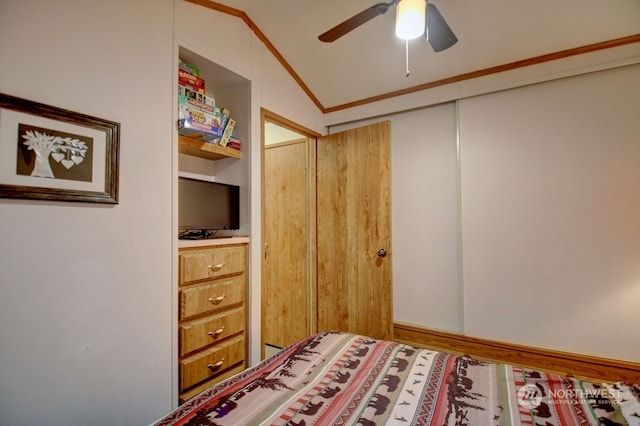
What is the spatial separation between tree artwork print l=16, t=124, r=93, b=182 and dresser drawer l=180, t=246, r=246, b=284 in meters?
0.66

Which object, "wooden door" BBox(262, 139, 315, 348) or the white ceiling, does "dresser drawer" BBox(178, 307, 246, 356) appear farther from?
the white ceiling

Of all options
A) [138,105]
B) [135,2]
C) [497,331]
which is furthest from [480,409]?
[135,2]

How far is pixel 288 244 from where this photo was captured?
3.12 metres

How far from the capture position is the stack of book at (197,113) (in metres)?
1.78

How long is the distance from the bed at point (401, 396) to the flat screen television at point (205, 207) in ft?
3.46

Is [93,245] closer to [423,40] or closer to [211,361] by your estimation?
[211,361]

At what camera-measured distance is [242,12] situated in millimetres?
2127

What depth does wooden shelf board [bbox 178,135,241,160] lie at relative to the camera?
186 cm

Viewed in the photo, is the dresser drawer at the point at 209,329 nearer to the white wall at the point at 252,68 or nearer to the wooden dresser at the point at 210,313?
the wooden dresser at the point at 210,313

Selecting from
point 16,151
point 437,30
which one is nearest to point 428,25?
point 437,30

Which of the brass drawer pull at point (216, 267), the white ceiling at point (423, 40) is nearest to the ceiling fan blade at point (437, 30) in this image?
the white ceiling at point (423, 40)

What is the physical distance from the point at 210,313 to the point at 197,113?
127 cm

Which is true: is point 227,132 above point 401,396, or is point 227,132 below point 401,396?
above

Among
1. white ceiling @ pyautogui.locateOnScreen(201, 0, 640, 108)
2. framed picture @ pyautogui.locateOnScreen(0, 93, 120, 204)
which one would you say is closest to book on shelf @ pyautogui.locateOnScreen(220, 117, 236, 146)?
framed picture @ pyautogui.locateOnScreen(0, 93, 120, 204)
